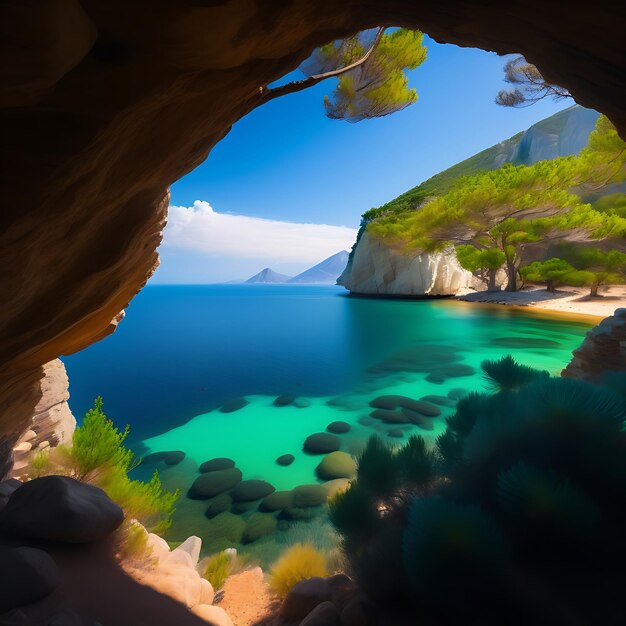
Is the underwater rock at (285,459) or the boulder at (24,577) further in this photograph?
the underwater rock at (285,459)

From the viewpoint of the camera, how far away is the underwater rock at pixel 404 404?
7.68m

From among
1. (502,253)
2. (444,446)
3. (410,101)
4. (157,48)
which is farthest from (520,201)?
(157,48)

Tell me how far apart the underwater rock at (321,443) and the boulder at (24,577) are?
4.80 m

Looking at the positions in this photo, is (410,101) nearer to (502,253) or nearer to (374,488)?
(374,488)

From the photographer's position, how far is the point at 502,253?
25.3 m

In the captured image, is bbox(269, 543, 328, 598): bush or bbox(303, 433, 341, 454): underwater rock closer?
bbox(269, 543, 328, 598): bush

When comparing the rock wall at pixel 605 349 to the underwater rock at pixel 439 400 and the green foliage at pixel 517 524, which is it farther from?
the green foliage at pixel 517 524

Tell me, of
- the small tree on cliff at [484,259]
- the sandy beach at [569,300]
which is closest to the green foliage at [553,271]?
the sandy beach at [569,300]

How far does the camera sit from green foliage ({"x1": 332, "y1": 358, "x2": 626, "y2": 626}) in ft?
5.33

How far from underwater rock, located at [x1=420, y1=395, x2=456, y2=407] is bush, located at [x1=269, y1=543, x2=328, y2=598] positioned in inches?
231

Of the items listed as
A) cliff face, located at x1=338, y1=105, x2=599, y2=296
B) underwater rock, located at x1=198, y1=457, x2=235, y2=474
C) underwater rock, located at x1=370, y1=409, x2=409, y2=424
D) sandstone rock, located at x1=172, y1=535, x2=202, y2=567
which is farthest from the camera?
cliff face, located at x1=338, y1=105, x2=599, y2=296

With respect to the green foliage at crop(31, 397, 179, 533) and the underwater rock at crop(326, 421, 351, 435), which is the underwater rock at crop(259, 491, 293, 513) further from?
the underwater rock at crop(326, 421, 351, 435)

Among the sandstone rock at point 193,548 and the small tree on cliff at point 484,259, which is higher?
the small tree on cliff at point 484,259

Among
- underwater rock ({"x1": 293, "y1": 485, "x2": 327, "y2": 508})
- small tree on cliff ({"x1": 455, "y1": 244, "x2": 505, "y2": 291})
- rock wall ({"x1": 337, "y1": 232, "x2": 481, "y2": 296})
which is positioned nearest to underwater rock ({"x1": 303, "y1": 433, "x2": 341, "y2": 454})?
underwater rock ({"x1": 293, "y1": 485, "x2": 327, "y2": 508})
